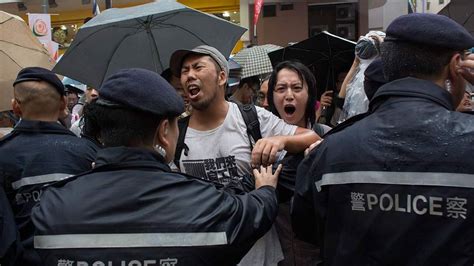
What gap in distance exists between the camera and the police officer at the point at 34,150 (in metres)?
2.93

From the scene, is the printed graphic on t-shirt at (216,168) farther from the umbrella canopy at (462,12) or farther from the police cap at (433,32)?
the umbrella canopy at (462,12)

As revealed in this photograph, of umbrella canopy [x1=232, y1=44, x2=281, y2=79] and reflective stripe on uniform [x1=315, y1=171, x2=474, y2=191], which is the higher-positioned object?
umbrella canopy [x1=232, y1=44, x2=281, y2=79]

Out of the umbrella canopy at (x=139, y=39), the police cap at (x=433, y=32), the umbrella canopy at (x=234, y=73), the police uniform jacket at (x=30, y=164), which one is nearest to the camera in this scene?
the police cap at (x=433, y=32)

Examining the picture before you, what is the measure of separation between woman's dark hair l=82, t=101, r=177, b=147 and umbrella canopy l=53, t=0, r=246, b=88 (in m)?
2.11

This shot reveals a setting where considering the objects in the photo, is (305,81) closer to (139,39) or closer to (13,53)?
(139,39)

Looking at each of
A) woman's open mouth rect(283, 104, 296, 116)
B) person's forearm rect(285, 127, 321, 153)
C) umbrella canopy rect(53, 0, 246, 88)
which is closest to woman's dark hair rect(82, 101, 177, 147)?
person's forearm rect(285, 127, 321, 153)

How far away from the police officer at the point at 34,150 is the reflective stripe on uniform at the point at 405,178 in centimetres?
162

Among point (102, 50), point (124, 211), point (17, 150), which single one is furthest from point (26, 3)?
point (124, 211)

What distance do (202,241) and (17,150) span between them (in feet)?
4.99

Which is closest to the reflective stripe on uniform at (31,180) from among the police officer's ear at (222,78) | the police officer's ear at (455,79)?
the police officer's ear at (222,78)

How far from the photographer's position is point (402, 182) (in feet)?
6.63

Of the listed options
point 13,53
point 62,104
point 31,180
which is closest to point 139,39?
point 13,53

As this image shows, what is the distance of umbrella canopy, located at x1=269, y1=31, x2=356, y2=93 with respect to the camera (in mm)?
5594

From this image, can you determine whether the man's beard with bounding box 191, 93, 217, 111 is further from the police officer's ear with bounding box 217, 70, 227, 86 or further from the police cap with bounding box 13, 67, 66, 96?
the police cap with bounding box 13, 67, 66, 96
